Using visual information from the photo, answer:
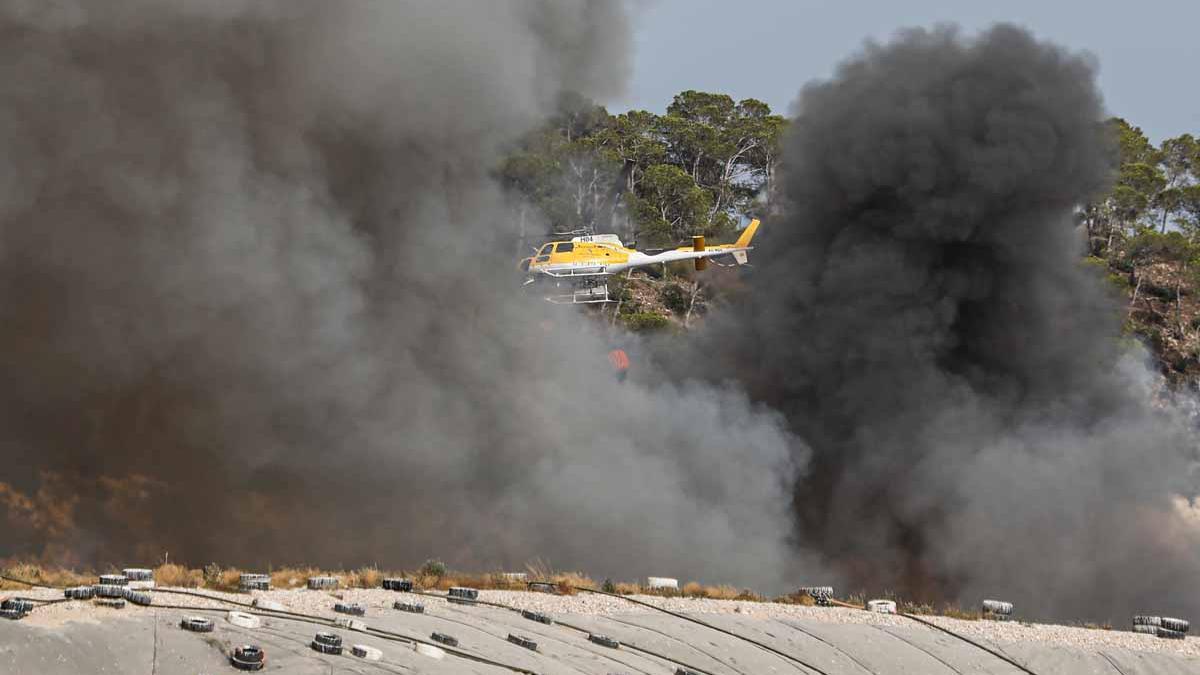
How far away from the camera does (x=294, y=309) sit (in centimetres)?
4388

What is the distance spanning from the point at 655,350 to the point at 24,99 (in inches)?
1205

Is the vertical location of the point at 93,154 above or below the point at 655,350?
below

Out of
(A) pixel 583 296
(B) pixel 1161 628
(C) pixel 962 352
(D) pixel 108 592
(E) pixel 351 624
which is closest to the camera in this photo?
(D) pixel 108 592

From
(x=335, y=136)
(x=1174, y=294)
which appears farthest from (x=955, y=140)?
(x=1174, y=294)

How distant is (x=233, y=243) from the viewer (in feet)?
138

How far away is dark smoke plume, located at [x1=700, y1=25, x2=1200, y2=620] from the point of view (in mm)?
53250

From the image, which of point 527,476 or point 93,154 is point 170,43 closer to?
point 93,154

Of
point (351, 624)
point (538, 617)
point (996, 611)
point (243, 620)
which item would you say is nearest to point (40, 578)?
point (243, 620)

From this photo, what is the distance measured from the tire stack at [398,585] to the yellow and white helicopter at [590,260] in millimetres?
24756

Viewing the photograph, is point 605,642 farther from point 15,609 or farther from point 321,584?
point 15,609

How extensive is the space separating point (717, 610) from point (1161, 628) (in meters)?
12.1

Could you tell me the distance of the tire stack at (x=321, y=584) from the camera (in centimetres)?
3431

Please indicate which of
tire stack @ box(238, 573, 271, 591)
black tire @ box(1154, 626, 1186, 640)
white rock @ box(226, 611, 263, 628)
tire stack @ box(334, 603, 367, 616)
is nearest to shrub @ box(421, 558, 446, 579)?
tire stack @ box(238, 573, 271, 591)

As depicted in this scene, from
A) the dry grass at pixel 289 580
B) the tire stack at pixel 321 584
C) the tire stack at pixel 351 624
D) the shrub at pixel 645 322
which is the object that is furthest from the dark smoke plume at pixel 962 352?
the tire stack at pixel 351 624
